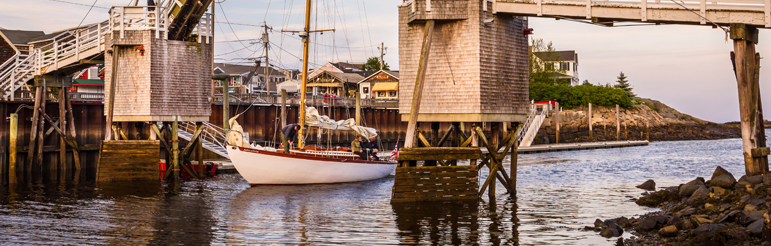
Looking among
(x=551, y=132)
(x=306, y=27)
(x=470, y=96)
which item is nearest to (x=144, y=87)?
(x=306, y=27)

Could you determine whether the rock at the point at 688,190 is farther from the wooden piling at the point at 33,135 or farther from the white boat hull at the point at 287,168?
the wooden piling at the point at 33,135

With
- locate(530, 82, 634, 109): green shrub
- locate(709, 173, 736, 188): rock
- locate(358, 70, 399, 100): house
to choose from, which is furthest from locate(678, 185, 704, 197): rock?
locate(358, 70, 399, 100): house

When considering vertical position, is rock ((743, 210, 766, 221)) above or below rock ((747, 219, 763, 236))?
above

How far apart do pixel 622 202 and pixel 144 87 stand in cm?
1948

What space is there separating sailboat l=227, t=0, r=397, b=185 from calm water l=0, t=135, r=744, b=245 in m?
0.64

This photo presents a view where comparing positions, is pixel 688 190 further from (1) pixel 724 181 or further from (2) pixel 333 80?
(2) pixel 333 80

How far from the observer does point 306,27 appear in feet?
104

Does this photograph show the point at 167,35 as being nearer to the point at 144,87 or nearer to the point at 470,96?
the point at 144,87

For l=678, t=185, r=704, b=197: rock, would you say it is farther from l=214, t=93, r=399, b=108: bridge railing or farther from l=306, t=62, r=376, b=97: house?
l=306, t=62, r=376, b=97: house

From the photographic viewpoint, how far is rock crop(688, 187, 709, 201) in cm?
1884

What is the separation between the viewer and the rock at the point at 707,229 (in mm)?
14484

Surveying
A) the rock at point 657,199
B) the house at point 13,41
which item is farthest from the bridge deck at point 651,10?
the house at point 13,41

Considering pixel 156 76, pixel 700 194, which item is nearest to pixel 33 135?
pixel 156 76

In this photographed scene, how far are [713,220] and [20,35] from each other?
63.9m
